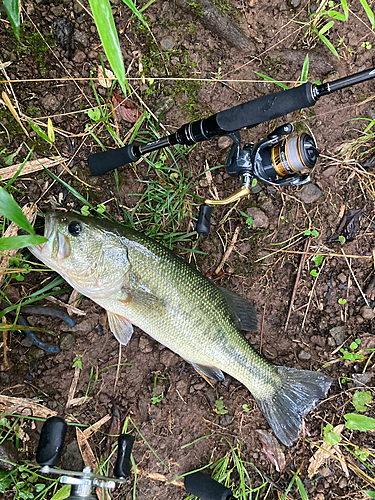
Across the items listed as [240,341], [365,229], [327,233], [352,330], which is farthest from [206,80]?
[352,330]

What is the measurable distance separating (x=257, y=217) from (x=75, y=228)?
1802 millimetres

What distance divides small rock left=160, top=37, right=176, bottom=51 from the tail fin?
3.25m

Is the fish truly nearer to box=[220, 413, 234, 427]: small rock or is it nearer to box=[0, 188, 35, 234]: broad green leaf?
box=[220, 413, 234, 427]: small rock

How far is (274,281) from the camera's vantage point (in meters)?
3.53

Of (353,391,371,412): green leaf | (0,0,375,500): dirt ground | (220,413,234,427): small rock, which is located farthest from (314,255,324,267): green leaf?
(220,413,234,427): small rock

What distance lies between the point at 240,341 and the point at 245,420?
0.95 m

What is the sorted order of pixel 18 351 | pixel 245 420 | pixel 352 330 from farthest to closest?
1. pixel 352 330
2. pixel 245 420
3. pixel 18 351

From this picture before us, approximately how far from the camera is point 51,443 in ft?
7.79

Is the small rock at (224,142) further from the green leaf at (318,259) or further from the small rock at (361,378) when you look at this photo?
the small rock at (361,378)

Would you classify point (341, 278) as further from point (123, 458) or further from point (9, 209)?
point (9, 209)

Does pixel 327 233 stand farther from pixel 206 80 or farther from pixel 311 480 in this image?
pixel 311 480

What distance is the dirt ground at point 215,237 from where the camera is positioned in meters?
3.03

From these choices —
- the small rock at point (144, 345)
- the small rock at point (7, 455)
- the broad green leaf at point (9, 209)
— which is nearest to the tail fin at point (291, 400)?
the small rock at point (144, 345)

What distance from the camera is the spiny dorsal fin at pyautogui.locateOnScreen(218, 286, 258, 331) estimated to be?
3.13m
